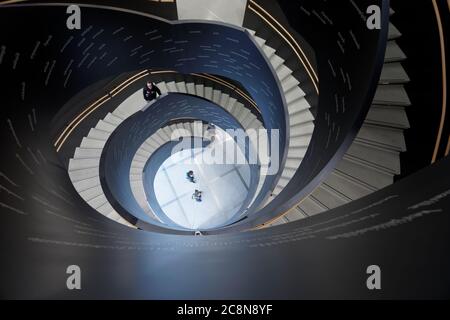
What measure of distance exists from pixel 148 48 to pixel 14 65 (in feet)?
9.33

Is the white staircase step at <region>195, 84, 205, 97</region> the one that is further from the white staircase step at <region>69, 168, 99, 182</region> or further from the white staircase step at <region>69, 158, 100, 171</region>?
the white staircase step at <region>69, 168, 99, 182</region>

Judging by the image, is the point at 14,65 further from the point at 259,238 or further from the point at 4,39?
the point at 259,238

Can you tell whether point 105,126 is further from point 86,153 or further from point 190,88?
point 190,88

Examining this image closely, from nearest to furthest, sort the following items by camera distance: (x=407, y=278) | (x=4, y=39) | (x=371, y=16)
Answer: (x=407, y=278) → (x=371, y=16) → (x=4, y=39)

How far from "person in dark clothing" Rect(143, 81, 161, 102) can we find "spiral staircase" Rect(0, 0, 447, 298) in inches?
10.1

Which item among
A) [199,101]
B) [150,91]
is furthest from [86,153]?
[199,101]

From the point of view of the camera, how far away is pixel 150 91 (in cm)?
788

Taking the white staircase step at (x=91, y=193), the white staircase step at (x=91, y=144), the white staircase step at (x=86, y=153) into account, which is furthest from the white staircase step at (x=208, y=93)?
the white staircase step at (x=91, y=193)

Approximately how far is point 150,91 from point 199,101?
5.81 feet

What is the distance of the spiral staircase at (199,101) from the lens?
169 cm

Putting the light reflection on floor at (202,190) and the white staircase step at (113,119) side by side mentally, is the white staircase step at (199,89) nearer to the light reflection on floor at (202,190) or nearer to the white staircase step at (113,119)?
the white staircase step at (113,119)

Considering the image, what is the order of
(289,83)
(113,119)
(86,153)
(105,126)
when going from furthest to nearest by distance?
(113,119) < (105,126) < (86,153) < (289,83)

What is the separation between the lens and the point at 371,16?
2.91 metres
